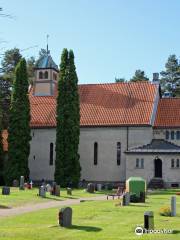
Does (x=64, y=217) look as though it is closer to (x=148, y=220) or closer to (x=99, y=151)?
(x=148, y=220)

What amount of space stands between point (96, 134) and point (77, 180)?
6.61m

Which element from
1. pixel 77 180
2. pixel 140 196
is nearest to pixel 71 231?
pixel 140 196

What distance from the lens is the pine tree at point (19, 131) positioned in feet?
170

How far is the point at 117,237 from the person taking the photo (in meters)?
17.2

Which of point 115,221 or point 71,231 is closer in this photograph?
point 71,231

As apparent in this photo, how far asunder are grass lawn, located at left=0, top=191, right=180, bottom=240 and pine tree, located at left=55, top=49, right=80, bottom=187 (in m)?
24.1

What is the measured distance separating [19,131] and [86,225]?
3341 cm

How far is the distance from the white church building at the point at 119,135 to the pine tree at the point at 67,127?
383 cm

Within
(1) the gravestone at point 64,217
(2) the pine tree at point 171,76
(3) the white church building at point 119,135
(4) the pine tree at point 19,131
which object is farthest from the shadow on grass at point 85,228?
(2) the pine tree at point 171,76

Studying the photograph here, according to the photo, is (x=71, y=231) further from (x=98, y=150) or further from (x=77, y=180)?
(x=98, y=150)

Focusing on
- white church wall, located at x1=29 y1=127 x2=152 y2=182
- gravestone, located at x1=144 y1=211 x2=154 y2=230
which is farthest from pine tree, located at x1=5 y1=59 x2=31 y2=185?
gravestone, located at x1=144 y1=211 x2=154 y2=230

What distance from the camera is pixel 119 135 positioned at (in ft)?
176
